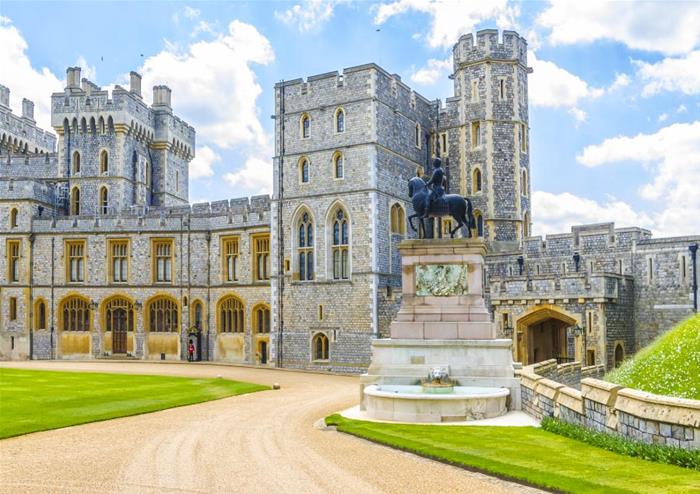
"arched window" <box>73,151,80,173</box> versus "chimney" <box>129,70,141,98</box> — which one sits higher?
"chimney" <box>129,70,141,98</box>

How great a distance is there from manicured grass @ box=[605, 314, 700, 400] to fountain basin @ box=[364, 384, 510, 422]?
2.61 meters

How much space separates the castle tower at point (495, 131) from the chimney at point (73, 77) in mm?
26992

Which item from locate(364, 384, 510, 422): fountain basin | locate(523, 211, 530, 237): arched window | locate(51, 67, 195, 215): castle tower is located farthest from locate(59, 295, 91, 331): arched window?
locate(364, 384, 510, 422): fountain basin

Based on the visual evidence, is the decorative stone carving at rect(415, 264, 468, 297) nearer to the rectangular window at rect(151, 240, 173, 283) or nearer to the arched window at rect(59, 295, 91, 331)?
the rectangular window at rect(151, 240, 173, 283)

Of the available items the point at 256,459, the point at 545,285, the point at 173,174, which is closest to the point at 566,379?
the point at 545,285

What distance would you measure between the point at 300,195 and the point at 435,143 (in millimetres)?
8936

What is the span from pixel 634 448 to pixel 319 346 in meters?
26.1

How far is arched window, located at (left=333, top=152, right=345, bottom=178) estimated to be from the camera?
1390 inches

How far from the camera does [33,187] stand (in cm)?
4459

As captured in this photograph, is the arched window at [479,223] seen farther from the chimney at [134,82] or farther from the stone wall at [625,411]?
the chimney at [134,82]

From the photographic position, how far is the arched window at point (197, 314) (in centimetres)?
4184

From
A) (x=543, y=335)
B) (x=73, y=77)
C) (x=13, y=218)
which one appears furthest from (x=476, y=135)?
(x=73, y=77)

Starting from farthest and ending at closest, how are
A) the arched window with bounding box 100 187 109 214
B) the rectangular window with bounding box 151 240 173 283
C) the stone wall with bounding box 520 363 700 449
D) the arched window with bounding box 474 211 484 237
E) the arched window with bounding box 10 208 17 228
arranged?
the arched window with bounding box 100 187 109 214 < the arched window with bounding box 10 208 17 228 < the rectangular window with bounding box 151 240 173 283 < the arched window with bounding box 474 211 484 237 < the stone wall with bounding box 520 363 700 449

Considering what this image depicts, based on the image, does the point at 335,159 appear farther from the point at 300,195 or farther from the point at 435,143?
the point at 435,143
